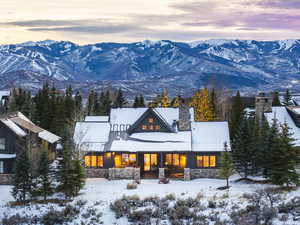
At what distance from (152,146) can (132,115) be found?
22.4 feet

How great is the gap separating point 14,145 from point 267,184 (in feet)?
86.9

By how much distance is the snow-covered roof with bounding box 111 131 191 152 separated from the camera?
4634 centimetres

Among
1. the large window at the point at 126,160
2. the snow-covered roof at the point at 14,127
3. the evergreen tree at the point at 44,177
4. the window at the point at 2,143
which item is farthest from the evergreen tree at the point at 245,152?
the window at the point at 2,143

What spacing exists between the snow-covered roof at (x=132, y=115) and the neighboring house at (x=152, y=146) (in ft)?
0.39

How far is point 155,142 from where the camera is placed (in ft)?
157

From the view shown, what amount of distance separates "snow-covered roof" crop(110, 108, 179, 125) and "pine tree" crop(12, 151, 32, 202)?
588 inches

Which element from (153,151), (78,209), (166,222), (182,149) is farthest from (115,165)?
(166,222)

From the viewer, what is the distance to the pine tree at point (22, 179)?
37.5 m

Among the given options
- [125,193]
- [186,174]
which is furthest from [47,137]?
[125,193]

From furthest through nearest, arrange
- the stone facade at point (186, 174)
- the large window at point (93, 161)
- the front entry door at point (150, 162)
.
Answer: the front entry door at point (150, 162), the large window at point (93, 161), the stone facade at point (186, 174)

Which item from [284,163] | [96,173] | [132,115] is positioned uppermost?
[132,115]

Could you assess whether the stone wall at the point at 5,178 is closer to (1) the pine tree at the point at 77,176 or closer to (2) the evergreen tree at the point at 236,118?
(1) the pine tree at the point at 77,176

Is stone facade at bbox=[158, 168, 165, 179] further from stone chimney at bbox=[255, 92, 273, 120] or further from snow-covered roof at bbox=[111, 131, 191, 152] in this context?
stone chimney at bbox=[255, 92, 273, 120]

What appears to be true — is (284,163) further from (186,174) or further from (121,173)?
(121,173)
